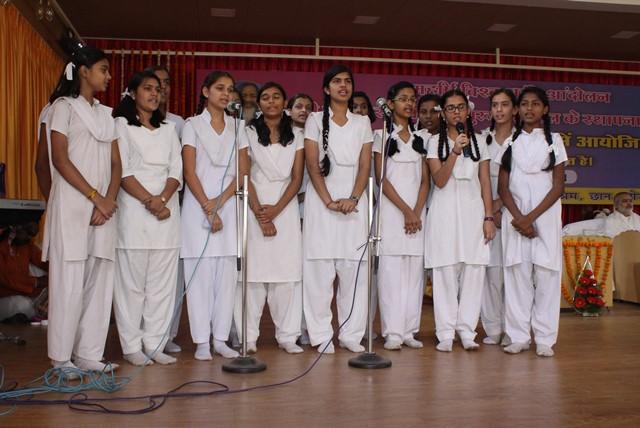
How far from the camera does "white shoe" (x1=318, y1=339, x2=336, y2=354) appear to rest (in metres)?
3.84

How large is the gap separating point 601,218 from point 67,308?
631cm

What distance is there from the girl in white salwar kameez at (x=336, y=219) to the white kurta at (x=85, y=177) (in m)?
1.15

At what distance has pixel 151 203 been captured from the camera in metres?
3.59

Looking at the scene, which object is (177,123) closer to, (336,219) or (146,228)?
(146,228)

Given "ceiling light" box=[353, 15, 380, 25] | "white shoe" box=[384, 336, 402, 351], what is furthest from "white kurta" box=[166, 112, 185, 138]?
"ceiling light" box=[353, 15, 380, 25]

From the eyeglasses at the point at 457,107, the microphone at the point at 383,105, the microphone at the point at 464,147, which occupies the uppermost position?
the eyeglasses at the point at 457,107

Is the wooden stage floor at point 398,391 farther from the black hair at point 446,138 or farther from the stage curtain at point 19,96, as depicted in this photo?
the stage curtain at point 19,96

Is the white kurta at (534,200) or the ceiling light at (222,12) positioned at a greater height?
the ceiling light at (222,12)

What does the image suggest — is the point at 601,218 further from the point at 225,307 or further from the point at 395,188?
the point at 225,307

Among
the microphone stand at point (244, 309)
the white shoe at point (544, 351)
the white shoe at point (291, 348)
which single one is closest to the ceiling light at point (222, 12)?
the microphone stand at point (244, 309)

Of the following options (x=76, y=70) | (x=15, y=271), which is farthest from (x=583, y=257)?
(x=15, y=271)

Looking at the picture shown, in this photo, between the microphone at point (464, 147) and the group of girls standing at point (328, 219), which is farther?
the microphone at point (464, 147)

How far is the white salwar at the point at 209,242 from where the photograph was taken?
3.82m

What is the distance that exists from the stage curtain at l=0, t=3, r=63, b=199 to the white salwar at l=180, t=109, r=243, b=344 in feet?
10.1
